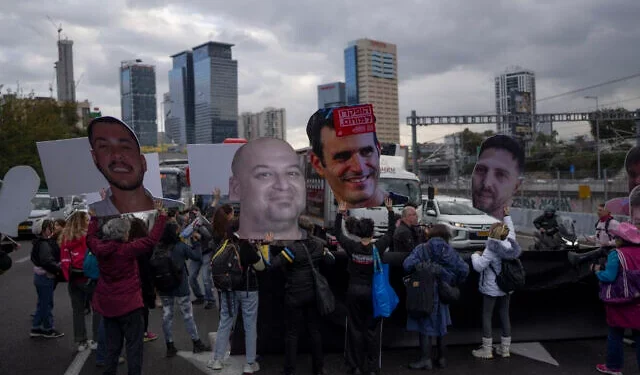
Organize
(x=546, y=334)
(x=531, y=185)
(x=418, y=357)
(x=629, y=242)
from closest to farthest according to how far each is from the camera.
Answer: (x=629, y=242), (x=418, y=357), (x=546, y=334), (x=531, y=185)

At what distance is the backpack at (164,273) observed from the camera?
686 centimetres

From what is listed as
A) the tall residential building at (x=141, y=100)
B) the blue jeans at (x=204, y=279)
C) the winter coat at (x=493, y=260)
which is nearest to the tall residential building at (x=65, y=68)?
the tall residential building at (x=141, y=100)

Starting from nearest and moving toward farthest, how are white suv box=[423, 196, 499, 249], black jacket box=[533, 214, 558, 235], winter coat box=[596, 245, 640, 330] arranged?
winter coat box=[596, 245, 640, 330] < black jacket box=[533, 214, 558, 235] < white suv box=[423, 196, 499, 249]

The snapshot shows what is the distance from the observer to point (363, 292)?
6.40m

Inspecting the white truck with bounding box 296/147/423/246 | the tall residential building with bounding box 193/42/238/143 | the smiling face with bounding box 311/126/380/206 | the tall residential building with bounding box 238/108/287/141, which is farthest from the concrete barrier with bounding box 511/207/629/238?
the smiling face with bounding box 311/126/380/206

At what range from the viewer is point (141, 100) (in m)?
30.6

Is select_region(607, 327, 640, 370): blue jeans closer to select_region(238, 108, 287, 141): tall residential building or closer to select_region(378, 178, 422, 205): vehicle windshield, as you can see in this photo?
select_region(238, 108, 287, 141): tall residential building

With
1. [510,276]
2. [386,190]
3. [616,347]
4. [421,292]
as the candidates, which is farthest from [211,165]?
[386,190]

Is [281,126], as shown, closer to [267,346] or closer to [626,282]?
[267,346]

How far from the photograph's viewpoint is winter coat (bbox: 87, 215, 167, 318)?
18.8 ft

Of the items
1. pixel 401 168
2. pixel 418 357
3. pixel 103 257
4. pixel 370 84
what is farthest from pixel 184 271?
pixel 401 168

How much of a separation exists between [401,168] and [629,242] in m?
10.2

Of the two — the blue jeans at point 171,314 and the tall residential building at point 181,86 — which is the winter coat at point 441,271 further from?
the tall residential building at point 181,86

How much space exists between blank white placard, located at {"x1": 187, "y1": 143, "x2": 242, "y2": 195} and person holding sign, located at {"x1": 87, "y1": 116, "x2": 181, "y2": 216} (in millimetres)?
560
